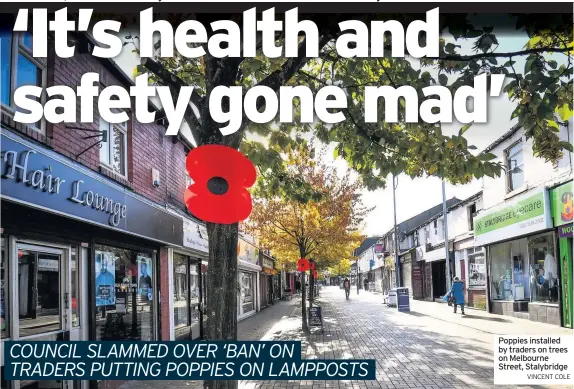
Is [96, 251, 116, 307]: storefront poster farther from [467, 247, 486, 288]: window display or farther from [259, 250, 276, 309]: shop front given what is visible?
[259, 250, 276, 309]: shop front

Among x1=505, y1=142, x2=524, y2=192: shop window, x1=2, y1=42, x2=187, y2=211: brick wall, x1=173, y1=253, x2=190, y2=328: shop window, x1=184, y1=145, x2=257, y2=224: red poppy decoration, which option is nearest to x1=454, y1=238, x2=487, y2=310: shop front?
x1=505, y1=142, x2=524, y2=192: shop window

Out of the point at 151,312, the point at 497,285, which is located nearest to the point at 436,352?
the point at 151,312

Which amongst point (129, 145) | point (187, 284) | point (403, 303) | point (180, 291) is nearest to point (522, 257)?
point (403, 303)

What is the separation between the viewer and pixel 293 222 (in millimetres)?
20641

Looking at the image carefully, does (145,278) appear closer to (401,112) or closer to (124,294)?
(124,294)

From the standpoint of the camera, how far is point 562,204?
1410cm

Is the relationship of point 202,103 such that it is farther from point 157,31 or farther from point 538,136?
point 538,136

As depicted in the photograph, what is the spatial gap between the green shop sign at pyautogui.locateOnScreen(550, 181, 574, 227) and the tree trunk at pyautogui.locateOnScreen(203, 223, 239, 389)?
38.3 feet

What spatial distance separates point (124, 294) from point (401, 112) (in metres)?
6.02

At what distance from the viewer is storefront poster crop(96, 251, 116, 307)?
28.3 feet

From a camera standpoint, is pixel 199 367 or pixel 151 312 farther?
pixel 151 312

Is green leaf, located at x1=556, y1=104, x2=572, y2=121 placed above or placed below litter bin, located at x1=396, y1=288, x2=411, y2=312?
above

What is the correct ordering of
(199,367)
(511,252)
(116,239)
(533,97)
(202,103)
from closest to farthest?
(199,367), (202,103), (533,97), (116,239), (511,252)

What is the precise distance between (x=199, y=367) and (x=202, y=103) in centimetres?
216
